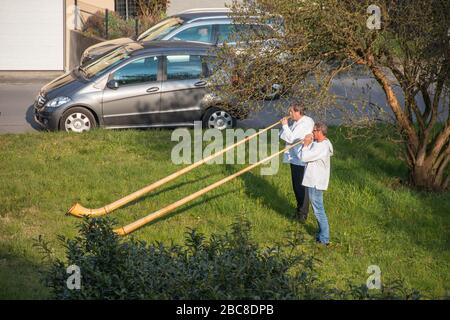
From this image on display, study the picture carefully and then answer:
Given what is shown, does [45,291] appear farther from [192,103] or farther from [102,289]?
[192,103]

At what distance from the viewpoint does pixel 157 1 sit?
85.7 ft

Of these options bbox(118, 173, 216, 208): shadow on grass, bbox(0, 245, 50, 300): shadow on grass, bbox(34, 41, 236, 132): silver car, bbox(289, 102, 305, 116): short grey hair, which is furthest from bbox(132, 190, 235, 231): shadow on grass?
bbox(34, 41, 236, 132): silver car

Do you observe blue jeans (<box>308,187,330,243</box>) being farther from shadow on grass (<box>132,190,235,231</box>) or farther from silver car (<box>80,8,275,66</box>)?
silver car (<box>80,8,275,66</box>)

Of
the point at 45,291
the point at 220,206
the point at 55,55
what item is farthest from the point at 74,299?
the point at 55,55

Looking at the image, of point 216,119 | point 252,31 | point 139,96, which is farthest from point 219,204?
point 139,96

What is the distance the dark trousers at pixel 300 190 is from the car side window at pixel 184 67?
16.5ft

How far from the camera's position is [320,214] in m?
9.73

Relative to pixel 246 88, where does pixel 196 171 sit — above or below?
below

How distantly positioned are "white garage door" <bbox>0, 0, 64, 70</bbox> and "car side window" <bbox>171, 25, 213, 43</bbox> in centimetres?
673

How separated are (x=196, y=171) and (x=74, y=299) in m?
6.83

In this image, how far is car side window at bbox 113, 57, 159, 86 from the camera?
14938 mm

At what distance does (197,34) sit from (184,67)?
10.1 feet

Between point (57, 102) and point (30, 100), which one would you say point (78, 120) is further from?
point (30, 100)
